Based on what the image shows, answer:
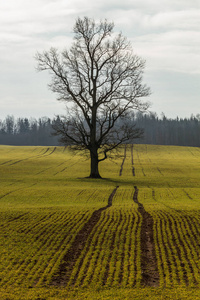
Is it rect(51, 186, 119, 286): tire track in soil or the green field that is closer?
the green field

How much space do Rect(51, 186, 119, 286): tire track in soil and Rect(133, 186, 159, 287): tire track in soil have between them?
233 centimetres

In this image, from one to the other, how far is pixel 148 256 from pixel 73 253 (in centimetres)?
273

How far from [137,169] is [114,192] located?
23.9 meters

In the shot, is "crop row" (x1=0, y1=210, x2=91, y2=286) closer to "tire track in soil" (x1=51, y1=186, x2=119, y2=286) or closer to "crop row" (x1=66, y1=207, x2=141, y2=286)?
"tire track in soil" (x1=51, y1=186, x2=119, y2=286)

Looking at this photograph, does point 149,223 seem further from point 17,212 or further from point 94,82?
point 94,82

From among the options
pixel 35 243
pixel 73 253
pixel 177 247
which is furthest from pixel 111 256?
pixel 35 243

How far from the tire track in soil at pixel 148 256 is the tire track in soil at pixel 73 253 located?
2.33 m

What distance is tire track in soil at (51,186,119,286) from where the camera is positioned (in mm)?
10452

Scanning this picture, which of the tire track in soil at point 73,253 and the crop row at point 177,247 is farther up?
the crop row at point 177,247

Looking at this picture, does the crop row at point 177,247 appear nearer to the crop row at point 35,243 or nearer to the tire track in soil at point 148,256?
the tire track in soil at point 148,256

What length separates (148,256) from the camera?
1230 centimetres

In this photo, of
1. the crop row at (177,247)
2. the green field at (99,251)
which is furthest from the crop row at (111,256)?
the crop row at (177,247)

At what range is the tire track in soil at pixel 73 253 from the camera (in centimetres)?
1045

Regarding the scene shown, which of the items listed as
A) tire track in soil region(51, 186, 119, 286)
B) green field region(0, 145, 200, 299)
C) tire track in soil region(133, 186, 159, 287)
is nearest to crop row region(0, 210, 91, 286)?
green field region(0, 145, 200, 299)
